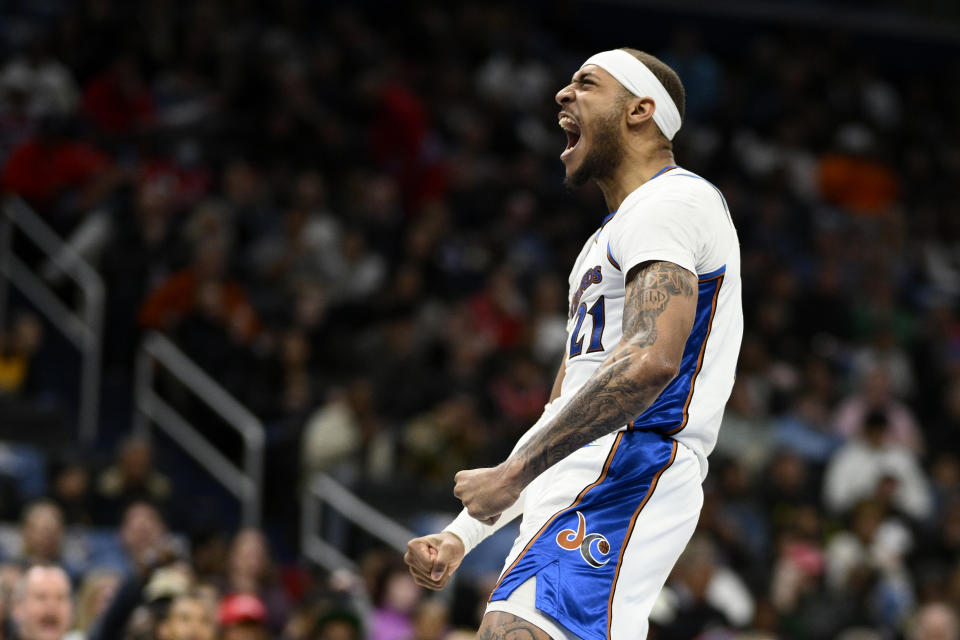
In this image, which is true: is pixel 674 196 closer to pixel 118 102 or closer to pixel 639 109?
pixel 639 109

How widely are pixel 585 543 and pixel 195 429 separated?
28.0 ft

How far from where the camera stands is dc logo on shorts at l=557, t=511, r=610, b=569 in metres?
3.47

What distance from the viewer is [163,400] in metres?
11.6

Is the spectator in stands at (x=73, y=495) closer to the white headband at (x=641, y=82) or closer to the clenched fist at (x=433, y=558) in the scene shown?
the clenched fist at (x=433, y=558)

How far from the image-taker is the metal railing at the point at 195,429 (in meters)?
11.0

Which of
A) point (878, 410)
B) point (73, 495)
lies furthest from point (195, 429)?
point (878, 410)

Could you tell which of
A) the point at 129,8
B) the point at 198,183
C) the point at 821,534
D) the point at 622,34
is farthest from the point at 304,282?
the point at 622,34

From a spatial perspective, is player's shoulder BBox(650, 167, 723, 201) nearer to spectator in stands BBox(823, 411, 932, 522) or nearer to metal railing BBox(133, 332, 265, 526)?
metal railing BBox(133, 332, 265, 526)

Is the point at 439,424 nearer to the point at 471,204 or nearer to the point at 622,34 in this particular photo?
the point at 471,204

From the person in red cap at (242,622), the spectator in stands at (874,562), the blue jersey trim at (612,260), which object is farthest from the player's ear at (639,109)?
the spectator in stands at (874,562)

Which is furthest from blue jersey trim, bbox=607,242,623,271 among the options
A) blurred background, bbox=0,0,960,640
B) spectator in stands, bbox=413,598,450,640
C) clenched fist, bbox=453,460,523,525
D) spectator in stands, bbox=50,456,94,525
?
spectator in stands, bbox=50,456,94,525

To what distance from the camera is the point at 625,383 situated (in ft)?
11.0

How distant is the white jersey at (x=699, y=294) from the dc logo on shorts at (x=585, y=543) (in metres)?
0.31

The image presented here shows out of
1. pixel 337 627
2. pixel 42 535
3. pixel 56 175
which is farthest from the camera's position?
pixel 56 175
